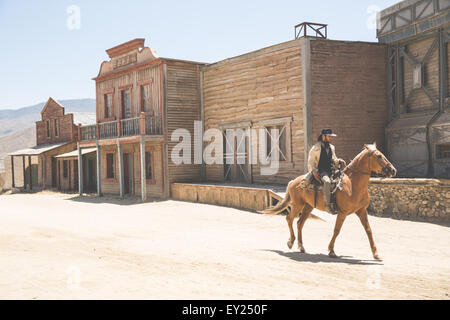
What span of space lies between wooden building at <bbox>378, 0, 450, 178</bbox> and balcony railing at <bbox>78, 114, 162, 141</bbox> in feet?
34.3

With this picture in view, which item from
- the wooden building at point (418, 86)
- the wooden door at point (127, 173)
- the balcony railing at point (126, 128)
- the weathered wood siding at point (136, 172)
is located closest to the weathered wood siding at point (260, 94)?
the weathered wood siding at point (136, 172)

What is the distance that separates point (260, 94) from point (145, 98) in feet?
22.4

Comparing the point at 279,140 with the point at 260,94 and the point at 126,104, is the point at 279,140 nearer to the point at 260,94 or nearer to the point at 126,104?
the point at 260,94

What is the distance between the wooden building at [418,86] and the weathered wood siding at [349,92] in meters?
0.51

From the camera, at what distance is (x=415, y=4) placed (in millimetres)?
17875

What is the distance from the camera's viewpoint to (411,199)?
13.5m

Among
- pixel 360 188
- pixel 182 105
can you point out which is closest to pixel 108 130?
pixel 182 105

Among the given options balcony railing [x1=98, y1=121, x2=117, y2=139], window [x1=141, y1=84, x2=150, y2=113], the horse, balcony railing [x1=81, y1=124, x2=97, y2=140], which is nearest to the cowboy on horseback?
the horse

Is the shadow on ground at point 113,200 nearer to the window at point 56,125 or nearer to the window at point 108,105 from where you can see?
the window at point 108,105

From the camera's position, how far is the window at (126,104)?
2466 cm

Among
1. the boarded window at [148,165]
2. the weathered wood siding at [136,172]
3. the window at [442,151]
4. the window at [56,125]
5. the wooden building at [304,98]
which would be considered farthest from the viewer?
the window at [56,125]

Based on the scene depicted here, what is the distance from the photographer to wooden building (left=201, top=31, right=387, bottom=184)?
17.1 m

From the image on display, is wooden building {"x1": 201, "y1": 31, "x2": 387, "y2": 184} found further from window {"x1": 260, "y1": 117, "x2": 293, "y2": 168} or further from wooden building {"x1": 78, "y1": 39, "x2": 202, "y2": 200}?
wooden building {"x1": 78, "y1": 39, "x2": 202, "y2": 200}

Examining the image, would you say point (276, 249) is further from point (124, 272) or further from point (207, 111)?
point (207, 111)
